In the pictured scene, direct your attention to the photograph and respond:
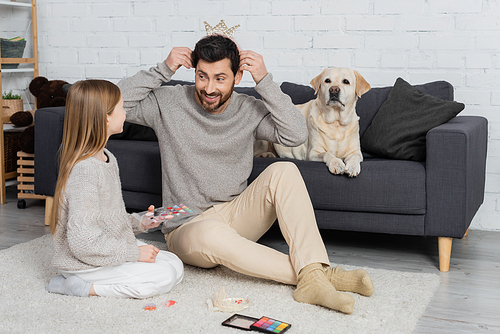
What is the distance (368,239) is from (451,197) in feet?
2.14

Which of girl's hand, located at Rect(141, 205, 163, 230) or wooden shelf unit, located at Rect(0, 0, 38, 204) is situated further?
wooden shelf unit, located at Rect(0, 0, 38, 204)

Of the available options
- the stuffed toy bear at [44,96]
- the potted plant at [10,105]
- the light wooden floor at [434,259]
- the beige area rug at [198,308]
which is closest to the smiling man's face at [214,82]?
the beige area rug at [198,308]

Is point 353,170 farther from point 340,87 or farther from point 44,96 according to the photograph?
point 44,96

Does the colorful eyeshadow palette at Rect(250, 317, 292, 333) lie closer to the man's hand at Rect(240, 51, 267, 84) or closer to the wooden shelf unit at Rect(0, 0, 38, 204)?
the man's hand at Rect(240, 51, 267, 84)

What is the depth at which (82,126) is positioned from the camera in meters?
1.72

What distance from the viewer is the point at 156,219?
5.89 feet

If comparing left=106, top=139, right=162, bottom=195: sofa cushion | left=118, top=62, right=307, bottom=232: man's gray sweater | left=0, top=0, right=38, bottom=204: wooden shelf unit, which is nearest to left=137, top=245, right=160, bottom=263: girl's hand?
left=118, top=62, right=307, bottom=232: man's gray sweater

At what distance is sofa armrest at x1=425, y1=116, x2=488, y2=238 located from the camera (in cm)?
221

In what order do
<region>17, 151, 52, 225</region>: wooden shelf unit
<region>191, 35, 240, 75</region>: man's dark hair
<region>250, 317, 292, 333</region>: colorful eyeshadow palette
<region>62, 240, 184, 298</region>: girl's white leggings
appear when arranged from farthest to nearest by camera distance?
<region>17, 151, 52, 225</region>: wooden shelf unit < <region>191, 35, 240, 75</region>: man's dark hair < <region>62, 240, 184, 298</region>: girl's white leggings < <region>250, 317, 292, 333</region>: colorful eyeshadow palette

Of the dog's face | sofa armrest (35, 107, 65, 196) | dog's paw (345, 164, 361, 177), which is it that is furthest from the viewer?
sofa armrest (35, 107, 65, 196)

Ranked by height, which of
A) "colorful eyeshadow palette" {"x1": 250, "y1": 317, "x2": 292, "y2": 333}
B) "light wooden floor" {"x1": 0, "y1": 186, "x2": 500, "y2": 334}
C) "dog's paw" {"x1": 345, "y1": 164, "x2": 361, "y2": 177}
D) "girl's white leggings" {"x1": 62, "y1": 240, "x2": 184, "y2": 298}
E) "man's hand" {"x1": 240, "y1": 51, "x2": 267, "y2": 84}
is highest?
"man's hand" {"x1": 240, "y1": 51, "x2": 267, "y2": 84}

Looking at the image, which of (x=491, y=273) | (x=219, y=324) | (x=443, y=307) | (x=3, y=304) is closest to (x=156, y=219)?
(x=219, y=324)

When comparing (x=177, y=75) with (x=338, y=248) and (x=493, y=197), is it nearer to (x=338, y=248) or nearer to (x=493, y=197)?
(x=338, y=248)

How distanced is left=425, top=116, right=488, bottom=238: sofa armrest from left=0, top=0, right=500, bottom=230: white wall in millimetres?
880
